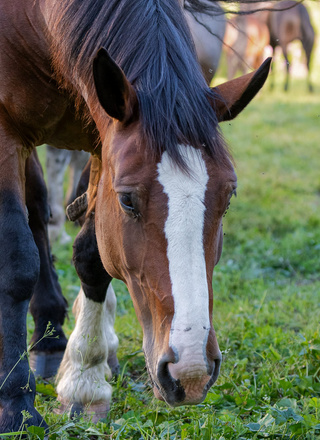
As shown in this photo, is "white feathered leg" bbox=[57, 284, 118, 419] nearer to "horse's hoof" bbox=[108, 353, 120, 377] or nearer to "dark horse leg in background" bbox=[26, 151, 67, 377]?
"horse's hoof" bbox=[108, 353, 120, 377]

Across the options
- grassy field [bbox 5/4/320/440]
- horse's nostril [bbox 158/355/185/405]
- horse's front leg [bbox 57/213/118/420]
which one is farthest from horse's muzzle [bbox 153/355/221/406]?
horse's front leg [bbox 57/213/118/420]

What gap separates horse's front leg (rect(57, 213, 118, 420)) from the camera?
3.05 m

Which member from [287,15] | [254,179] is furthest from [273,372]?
[287,15]

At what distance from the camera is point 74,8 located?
2.68 m

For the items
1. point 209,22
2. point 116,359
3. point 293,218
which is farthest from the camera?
point 293,218

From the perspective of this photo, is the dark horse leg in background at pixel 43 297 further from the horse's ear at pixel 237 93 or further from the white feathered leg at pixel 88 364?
the horse's ear at pixel 237 93

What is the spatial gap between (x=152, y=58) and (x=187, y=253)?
2.54 ft

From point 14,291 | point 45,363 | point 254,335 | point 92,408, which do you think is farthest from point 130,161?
point 254,335

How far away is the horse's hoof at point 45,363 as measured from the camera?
352 centimetres

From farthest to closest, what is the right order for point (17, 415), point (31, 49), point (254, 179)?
point (254, 179), point (31, 49), point (17, 415)

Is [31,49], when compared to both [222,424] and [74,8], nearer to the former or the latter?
[74,8]

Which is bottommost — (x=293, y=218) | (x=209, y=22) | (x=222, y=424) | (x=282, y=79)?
(x=222, y=424)

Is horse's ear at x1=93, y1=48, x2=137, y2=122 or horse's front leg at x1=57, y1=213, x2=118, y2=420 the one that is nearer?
horse's ear at x1=93, y1=48, x2=137, y2=122

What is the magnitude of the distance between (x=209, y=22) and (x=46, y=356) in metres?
3.86
